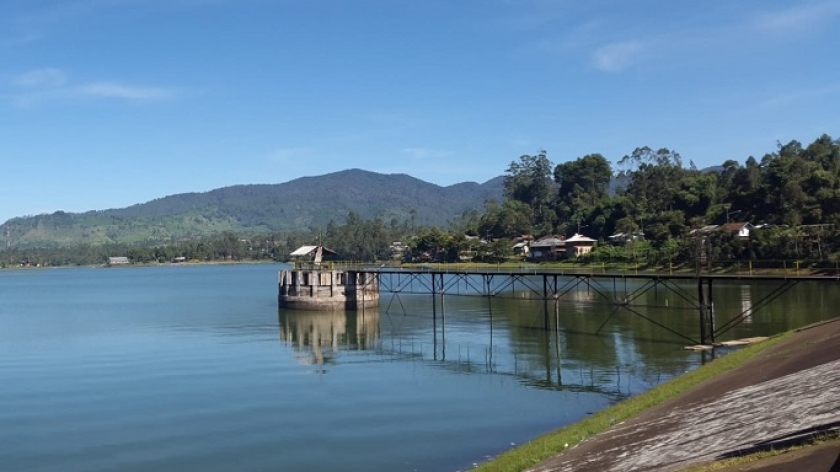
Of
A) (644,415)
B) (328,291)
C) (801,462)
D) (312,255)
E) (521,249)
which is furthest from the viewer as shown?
(521,249)

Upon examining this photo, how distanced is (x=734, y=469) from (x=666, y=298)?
79.4 meters

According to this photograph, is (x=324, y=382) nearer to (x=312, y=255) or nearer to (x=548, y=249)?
Answer: (x=312, y=255)

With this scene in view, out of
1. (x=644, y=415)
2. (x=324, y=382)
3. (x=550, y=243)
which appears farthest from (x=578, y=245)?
(x=644, y=415)

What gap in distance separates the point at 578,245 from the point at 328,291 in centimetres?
9145

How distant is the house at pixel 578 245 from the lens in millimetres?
163375

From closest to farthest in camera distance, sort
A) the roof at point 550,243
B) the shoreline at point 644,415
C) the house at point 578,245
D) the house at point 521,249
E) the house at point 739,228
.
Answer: the shoreline at point 644,415 < the house at point 739,228 < the house at point 578,245 < the roof at point 550,243 < the house at point 521,249

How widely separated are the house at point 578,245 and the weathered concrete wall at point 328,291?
276ft

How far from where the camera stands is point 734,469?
13.9m

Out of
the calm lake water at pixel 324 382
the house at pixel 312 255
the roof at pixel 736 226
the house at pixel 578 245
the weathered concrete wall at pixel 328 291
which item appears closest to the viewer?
the calm lake water at pixel 324 382

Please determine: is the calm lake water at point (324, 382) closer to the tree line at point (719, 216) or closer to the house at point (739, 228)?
the tree line at point (719, 216)

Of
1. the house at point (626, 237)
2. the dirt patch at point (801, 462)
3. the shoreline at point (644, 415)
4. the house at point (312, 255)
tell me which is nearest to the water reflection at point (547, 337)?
the shoreline at point (644, 415)

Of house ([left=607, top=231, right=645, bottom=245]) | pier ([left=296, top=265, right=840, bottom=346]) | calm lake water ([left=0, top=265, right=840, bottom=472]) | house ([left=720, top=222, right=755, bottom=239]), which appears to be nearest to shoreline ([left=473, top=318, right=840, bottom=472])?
calm lake water ([left=0, top=265, right=840, bottom=472])

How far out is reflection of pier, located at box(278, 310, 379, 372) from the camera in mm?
56938

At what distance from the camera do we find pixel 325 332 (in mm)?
69625
